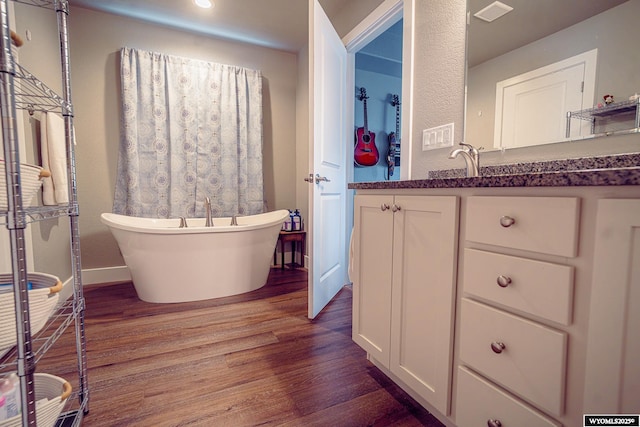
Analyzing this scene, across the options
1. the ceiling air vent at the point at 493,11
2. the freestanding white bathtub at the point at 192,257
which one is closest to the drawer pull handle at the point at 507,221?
the ceiling air vent at the point at 493,11

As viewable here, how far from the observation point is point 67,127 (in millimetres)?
1041

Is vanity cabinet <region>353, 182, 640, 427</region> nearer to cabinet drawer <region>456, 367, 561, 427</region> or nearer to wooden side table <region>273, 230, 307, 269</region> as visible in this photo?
cabinet drawer <region>456, 367, 561, 427</region>

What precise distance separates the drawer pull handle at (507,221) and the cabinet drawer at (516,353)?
0.23 m

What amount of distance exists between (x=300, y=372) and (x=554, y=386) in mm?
1011

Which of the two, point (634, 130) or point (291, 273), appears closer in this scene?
point (634, 130)

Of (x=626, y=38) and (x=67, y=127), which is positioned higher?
(x=626, y=38)

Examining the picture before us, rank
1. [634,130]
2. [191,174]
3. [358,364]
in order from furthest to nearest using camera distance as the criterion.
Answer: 1. [191,174]
2. [358,364]
3. [634,130]

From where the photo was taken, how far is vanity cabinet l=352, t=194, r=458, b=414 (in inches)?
35.0

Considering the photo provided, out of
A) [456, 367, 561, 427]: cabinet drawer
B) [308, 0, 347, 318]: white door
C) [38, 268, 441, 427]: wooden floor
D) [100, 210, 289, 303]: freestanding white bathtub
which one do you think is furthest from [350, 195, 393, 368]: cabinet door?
[100, 210, 289, 303]: freestanding white bathtub

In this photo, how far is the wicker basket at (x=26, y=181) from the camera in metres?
0.71

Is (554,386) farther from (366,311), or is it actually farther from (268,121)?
(268,121)

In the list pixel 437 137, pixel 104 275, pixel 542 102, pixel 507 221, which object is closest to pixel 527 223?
pixel 507 221

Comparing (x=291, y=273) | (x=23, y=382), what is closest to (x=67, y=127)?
(x=23, y=382)

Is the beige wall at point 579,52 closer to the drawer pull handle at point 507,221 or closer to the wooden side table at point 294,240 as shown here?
the drawer pull handle at point 507,221
